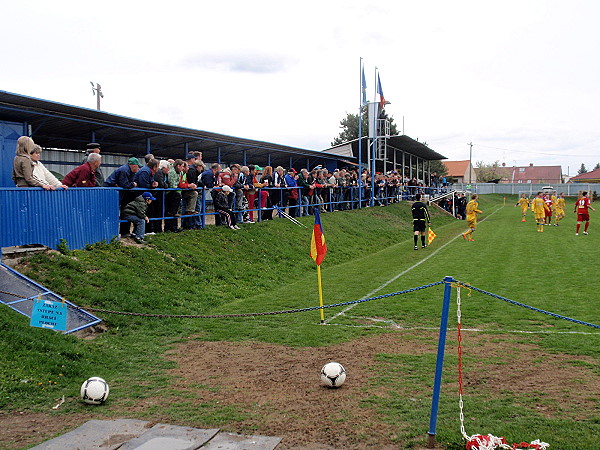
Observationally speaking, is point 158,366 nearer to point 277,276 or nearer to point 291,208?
point 277,276

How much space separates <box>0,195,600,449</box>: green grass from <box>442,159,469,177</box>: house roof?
10023cm

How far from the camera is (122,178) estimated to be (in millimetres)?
12383

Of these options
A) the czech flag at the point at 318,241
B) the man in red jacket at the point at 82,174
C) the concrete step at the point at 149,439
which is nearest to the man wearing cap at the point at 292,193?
the man in red jacket at the point at 82,174

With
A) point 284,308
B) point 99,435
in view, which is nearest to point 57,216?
point 284,308

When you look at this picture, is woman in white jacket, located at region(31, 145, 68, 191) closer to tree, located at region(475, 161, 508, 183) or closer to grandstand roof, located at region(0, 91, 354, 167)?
grandstand roof, located at region(0, 91, 354, 167)

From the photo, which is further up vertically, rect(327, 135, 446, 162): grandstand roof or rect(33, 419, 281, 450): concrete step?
rect(327, 135, 446, 162): grandstand roof

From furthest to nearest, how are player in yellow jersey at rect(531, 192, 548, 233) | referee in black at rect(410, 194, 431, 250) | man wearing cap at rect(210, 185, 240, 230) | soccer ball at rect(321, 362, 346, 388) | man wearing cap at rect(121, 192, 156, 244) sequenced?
player in yellow jersey at rect(531, 192, 548, 233)
referee in black at rect(410, 194, 431, 250)
man wearing cap at rect(210, 185, 240, 230)
man wearing cap at rect(121, 192, 156, 244)
soccer ball at rect(321, 362, 346, 388)

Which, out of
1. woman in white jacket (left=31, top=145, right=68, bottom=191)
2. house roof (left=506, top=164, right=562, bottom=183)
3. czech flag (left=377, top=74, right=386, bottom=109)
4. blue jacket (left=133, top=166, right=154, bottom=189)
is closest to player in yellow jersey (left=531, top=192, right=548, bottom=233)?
czech flag (left=377, top=74, right=386, bottom=109)

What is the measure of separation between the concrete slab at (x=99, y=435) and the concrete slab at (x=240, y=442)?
2.52 feet

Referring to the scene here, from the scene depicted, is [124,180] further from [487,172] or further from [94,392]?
[487,172]

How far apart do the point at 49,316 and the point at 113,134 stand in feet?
42.1

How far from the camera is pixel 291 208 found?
22.0 meters

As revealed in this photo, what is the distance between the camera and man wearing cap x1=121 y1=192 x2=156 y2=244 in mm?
12562

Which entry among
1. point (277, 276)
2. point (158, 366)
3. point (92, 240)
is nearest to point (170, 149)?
point (277, 276)
